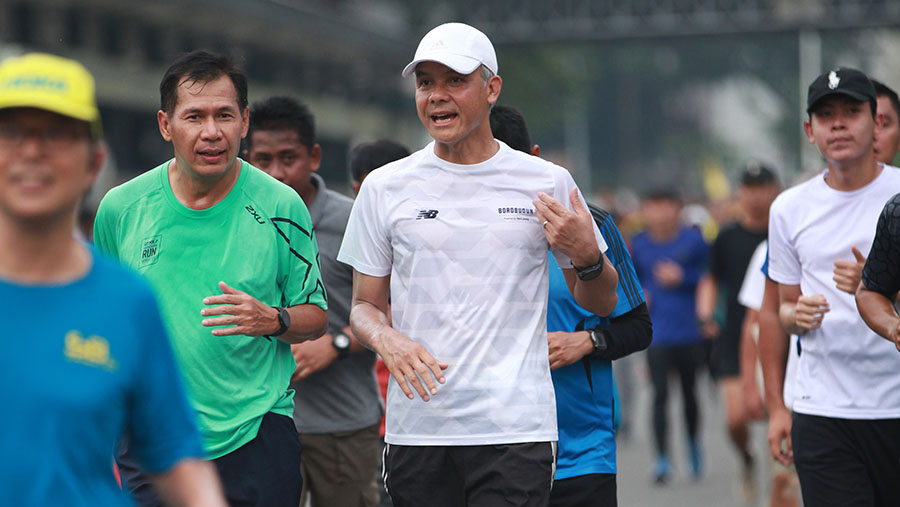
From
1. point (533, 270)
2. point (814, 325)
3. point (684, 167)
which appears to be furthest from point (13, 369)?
point (684, 167)

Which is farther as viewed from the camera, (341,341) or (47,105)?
(341,341)

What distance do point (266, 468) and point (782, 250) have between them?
2.44 m

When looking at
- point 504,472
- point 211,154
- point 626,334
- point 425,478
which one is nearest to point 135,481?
point 425,478

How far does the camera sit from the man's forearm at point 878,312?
5.40 m

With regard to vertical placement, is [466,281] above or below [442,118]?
below

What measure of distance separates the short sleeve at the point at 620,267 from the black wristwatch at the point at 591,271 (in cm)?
59

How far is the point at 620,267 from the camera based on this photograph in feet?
19.3

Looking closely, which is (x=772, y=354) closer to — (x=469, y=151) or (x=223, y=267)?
(x=469, y=151)

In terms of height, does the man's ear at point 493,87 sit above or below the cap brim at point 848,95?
below

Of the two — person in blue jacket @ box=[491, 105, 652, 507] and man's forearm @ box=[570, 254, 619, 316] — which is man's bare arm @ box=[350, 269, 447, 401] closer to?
man's forearm @ box=[570, 254, 619, 316]

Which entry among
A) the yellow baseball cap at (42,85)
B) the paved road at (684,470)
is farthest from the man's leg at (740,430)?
the yellow baseball cap at (42,85)

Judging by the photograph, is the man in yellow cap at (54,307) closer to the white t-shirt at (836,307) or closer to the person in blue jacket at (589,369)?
the person in blue jacket at (589,369)

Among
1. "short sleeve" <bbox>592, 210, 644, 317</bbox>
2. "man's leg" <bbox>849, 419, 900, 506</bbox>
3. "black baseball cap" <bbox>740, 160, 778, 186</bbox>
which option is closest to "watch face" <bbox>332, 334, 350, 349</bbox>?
"short sleeve" <bbox>592, 210, 644, 317</bbox>

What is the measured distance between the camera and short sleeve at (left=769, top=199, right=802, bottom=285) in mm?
6301
